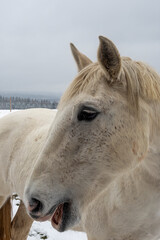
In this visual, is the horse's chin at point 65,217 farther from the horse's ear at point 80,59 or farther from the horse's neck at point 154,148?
the horse's ear at point 80,59

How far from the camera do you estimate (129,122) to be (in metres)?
1.50

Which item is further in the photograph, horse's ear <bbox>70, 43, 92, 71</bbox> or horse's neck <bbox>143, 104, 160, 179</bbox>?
horse's ear <bbox>70, 43, 92, 71</bbox>

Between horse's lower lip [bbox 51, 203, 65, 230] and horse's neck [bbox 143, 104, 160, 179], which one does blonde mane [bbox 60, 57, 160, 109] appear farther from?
horse's lower lip [bbox 51, 203, 65, 230]

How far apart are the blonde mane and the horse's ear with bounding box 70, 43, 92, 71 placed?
212mm

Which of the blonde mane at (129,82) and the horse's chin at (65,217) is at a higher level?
the blonde mane at (129,82)

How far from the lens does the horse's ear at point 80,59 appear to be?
6.22 ft

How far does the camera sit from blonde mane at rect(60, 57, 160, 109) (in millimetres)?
1545

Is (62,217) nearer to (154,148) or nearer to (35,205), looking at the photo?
(35,205)

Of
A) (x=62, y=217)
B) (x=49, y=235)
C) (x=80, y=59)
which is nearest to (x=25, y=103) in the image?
(x=49, y=235)

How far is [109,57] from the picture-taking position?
1.47 m

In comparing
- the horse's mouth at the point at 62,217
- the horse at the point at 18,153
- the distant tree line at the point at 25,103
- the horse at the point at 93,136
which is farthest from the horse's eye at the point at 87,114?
the distant tree line at the point at 25,103

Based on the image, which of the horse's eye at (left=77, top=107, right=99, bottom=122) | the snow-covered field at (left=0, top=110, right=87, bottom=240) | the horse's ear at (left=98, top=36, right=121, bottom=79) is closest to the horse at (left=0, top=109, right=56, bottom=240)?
the snow-covered field at (left=0, top=110, right=87, bottom=240)

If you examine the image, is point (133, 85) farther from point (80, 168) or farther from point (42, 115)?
point (42, 115)

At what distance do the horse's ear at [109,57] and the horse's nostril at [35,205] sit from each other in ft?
3.07
